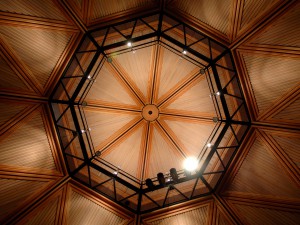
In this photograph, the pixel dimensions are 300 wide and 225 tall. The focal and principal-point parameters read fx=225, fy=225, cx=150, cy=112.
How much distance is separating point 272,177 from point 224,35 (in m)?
6.49

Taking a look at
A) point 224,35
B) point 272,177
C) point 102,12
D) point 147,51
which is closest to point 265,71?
point 224,35

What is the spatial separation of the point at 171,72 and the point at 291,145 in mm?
6739

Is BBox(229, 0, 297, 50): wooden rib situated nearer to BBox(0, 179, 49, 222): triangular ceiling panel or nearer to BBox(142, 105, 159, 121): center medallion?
BBox(142, 105, 159, 121): center medallion

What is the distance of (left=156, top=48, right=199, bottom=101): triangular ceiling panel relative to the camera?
1202cm

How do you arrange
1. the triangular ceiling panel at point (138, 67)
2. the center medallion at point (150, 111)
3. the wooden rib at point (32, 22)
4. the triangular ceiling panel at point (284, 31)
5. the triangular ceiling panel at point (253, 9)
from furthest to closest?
the center medallion at point (150, 111) < the triangular ceiling panel at point (138, 67) < the triangular ceiling panel at point (253, 9) < the triangular ceiling panel at point (284, 31) < the wooden rib at point (32, 22)

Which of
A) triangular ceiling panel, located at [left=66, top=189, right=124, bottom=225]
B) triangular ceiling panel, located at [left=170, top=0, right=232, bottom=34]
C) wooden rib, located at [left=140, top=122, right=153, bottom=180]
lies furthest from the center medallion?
triangular ceiling panel, located at [left=170, top=0, right=232, bottom=34]

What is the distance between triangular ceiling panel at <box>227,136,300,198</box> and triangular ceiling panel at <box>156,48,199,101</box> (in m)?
5.00

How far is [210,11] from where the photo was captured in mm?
9375

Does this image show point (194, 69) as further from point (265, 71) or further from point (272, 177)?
point (272, 177)

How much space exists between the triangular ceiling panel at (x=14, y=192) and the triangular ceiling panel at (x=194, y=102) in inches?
306

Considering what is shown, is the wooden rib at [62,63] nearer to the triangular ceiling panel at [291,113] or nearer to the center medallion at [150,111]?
the center medallion at [150,111]

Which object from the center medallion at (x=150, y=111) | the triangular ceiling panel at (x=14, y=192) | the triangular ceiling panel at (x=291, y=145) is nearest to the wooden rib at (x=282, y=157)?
the triangular ceiling panel at (x=291, y=145)

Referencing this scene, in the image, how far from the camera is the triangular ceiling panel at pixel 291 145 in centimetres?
919

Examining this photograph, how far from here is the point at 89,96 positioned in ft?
41.2
